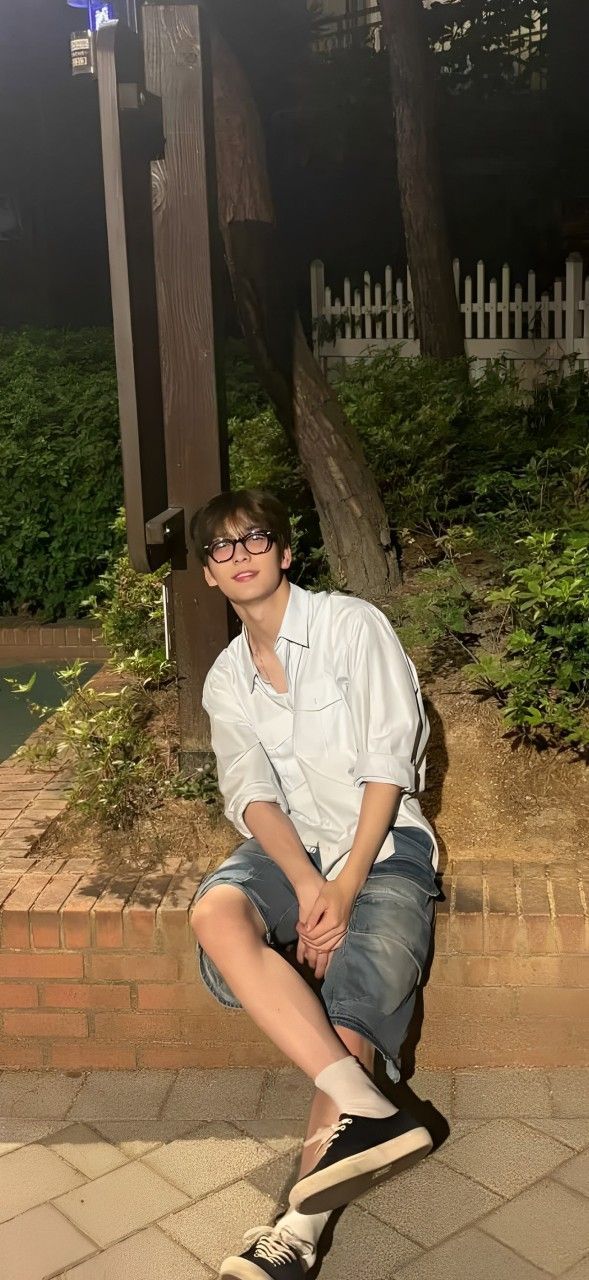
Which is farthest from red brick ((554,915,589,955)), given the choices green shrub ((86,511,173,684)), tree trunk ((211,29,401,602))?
tree trunk ((211,29,401,602))

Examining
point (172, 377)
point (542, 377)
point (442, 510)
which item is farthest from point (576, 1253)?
point (542, 377)

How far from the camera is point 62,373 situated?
7.80m

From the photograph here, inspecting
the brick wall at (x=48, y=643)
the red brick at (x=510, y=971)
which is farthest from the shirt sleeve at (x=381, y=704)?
the brick wall at (x=48, y=643)

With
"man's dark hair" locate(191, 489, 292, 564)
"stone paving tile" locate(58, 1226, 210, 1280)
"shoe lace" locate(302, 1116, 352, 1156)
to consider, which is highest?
"man's dark hair" locate(191, 489, 292, 564)

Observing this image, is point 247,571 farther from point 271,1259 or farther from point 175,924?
point 271,1259

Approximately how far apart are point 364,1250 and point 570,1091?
2.38 feet

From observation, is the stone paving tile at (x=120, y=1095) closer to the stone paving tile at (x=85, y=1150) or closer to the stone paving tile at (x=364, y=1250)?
the stone paving tile at (x=85, y=1150)

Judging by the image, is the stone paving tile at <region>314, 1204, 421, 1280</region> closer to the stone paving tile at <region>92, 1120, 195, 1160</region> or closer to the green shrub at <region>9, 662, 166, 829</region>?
the stone paving tile at <region>92, 1120, 195, 1160</region>

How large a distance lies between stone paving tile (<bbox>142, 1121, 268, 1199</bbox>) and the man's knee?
0.49 meters

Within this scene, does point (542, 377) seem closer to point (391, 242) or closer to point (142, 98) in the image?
point (391, 242)

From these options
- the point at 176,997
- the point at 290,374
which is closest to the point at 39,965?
the point at 176,997

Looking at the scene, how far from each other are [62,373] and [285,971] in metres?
6.01

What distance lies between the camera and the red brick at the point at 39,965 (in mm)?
3045

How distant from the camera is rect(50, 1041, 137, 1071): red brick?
3.07 m
